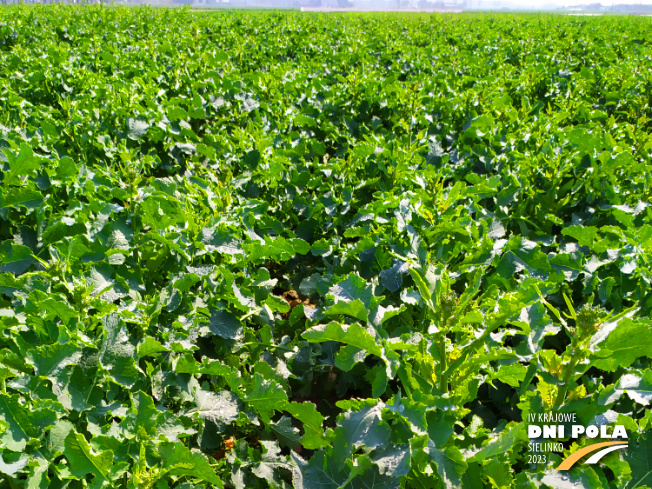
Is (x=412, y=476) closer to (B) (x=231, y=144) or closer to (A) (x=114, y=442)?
(A) (x=114, y=442)

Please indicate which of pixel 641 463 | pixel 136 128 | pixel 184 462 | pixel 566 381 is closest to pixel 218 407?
pixel 184 462

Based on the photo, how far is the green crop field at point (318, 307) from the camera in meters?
1.62

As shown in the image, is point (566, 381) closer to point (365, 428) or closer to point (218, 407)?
point (365, 428)

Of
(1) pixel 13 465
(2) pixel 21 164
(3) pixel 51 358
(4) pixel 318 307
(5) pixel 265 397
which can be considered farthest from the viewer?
(4) pixel 318 307

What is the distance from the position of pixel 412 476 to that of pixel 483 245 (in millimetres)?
1261

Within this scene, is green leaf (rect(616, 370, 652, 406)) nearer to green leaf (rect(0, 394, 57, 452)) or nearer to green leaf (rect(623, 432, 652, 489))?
green leaf (rect(623, 432, 652, 489))

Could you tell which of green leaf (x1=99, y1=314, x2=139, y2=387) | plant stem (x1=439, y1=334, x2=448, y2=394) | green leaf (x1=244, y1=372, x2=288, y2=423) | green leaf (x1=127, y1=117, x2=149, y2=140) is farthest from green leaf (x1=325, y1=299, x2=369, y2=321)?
green leaf (x1=127, y1=117, x2=149, y2=140)

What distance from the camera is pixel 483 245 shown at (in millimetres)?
2506

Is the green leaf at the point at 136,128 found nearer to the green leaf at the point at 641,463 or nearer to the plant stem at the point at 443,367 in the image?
the plant stem at the point at 443,367

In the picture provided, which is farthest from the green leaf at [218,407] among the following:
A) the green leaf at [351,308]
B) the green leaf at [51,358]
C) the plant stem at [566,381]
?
the plant stem at [566,381]

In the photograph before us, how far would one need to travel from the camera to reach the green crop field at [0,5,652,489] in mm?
1621

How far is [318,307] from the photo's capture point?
3182 millimetres

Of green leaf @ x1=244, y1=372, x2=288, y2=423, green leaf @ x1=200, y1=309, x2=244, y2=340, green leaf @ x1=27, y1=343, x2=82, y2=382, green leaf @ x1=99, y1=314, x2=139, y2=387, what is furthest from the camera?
green leaf @ x1=200, y1=309, x2=244, y2=340

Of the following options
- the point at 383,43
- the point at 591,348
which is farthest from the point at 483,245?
the point at 383,43
